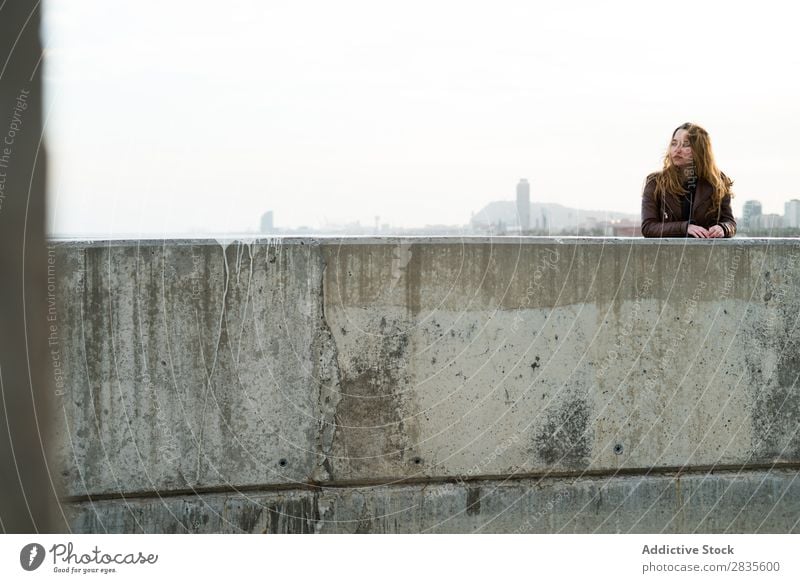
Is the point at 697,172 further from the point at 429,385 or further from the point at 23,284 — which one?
the point at 23,284

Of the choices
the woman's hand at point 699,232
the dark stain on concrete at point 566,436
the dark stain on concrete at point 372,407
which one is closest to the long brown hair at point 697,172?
the woman's hand at point 699,232

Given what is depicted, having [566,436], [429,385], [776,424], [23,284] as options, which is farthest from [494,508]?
[23,284]

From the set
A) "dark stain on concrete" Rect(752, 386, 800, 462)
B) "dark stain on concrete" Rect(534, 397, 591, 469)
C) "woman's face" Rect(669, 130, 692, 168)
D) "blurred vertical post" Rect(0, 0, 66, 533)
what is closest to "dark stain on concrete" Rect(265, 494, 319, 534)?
"blurred vertical post" Rect(0, 0, 66, 533)

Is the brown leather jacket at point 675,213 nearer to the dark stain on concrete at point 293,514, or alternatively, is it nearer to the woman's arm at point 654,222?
the woman's arm at point 654,222

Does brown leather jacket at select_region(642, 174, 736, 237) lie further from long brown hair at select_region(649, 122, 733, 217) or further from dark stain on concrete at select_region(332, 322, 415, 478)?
dark stain on concrete at select_region(332, 322, 415, 478)

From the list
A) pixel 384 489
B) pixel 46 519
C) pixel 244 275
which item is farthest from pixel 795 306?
pixel 46 519

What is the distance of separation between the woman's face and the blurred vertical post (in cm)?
349

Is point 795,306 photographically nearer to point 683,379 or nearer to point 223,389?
point 683,379

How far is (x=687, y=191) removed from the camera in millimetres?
5246

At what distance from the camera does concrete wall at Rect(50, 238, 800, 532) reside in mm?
4230

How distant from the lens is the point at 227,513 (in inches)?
170

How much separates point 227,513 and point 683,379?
239 cm

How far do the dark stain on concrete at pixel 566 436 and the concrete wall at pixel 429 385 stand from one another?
0.01 m
